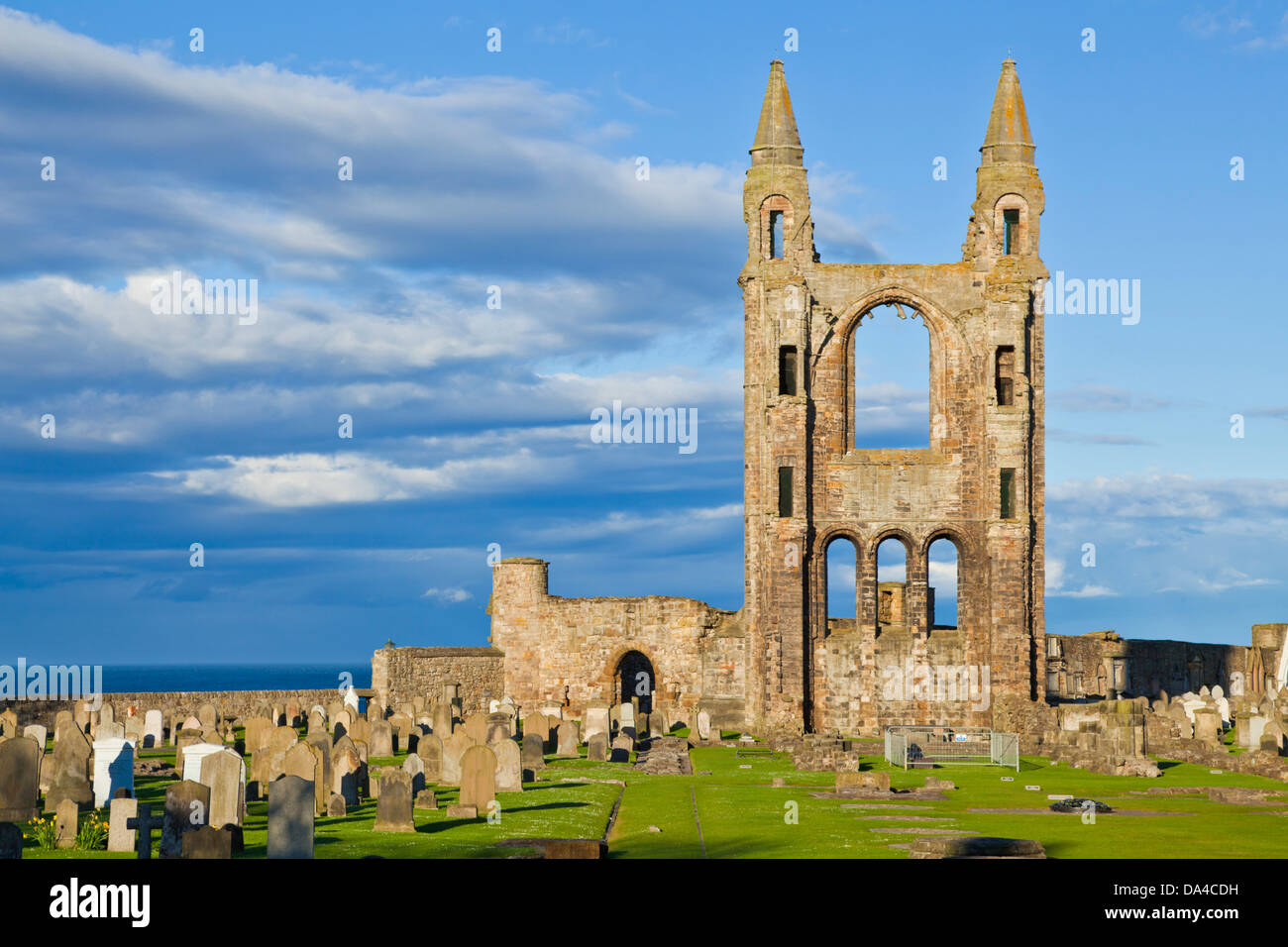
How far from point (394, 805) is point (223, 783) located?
7.55ft

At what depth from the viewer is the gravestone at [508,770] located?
25.0m

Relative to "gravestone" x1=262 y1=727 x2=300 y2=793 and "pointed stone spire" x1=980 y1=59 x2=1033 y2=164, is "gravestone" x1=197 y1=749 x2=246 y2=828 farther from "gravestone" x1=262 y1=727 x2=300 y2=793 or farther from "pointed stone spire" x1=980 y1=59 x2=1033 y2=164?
"pointed stone spire" x1=980 y1=59 x2=1033 y2=164

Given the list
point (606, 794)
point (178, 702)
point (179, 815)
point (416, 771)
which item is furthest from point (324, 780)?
point (178, 702)

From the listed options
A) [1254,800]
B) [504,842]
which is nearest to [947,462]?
[1254,800]

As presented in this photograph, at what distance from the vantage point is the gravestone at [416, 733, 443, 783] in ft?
87.5

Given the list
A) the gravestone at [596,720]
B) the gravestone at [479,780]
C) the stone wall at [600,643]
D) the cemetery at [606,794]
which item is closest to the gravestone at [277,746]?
the cemetery at [606,794]

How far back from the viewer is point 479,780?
21.1 meters

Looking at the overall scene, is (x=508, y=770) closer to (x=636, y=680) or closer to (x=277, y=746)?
(x=277, y=746)

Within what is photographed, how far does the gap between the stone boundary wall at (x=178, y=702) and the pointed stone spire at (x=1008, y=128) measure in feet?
78.7

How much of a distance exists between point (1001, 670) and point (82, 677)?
85.8 feet

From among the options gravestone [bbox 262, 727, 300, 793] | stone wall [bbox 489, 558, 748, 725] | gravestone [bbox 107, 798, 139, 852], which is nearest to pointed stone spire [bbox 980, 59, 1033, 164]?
stone wall [bbox 489, 558, 748, 725]

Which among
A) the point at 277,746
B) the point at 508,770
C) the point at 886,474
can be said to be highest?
the point at 886,474

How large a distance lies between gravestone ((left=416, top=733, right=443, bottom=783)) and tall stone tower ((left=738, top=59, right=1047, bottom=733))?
12966 millimetres
